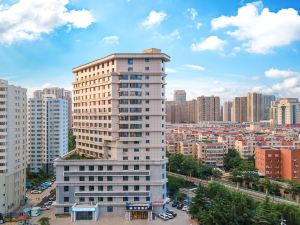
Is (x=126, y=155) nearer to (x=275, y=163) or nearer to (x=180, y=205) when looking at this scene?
(x=180, y=205)

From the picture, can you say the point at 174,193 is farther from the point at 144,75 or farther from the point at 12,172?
the point at 12,172

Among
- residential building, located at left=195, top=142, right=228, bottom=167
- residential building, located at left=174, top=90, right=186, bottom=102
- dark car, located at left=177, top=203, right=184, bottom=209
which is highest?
residential building, located at left=174, top=90, right=186, bottom=102

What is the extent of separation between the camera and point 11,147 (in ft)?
87.6

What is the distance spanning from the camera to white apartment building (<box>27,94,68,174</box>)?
41.8 m

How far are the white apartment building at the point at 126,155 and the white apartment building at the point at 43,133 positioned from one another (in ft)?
57.1

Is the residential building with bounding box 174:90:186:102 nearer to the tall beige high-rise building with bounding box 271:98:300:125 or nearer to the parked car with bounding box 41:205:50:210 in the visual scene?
the tall beige high-rise building with bounding box 271:98:300:125

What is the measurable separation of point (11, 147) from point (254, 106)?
3925 inches

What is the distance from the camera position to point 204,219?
842 inches

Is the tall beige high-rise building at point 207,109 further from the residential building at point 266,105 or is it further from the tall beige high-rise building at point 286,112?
the tall beige high-rise building at point 286,112

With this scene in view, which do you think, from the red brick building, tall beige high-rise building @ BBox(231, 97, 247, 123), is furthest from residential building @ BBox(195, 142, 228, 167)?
tall beige high-rise building @ BBox(231, 97, 247, 123)

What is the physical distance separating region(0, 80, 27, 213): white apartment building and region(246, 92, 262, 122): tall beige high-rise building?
95.5 metres

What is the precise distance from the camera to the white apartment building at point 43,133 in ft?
137

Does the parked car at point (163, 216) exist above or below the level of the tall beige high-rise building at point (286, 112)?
below

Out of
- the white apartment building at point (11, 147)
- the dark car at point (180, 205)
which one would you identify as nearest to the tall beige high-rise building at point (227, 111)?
the dark car at point (180, 205)
